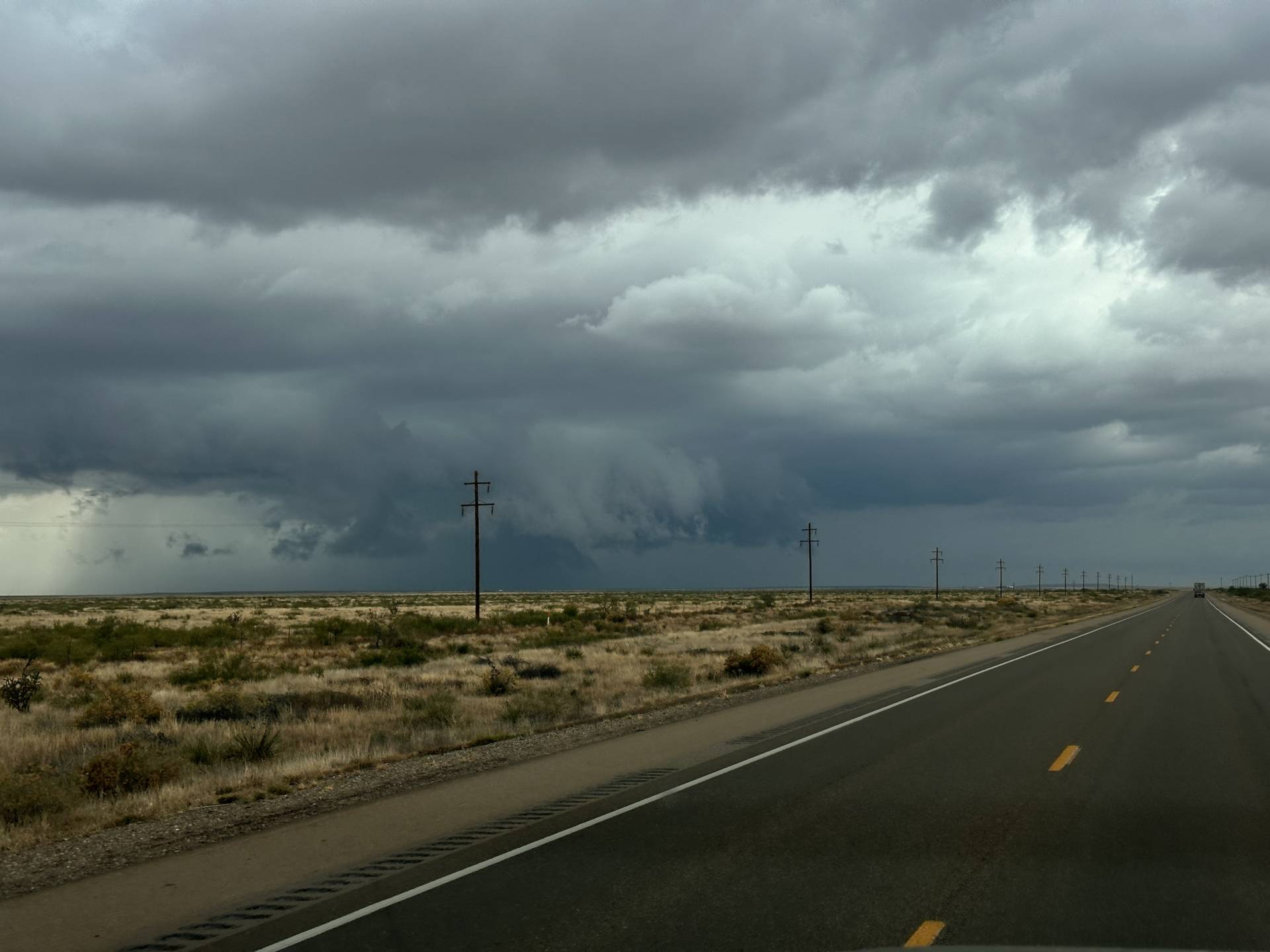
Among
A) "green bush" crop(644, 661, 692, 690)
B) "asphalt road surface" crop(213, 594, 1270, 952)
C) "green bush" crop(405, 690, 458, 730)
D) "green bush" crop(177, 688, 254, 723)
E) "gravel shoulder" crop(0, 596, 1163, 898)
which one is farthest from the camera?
"green bush" crop(644, 661, 692, 690)

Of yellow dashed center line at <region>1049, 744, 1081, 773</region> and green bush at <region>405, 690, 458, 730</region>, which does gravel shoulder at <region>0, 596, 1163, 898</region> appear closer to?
green bush at <region>405, 690, 458, 730</region>

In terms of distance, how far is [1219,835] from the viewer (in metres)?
9.22

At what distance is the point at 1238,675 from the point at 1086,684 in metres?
5.43

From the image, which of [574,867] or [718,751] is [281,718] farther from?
[574,867]

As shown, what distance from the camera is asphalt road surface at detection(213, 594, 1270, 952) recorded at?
6707 mm

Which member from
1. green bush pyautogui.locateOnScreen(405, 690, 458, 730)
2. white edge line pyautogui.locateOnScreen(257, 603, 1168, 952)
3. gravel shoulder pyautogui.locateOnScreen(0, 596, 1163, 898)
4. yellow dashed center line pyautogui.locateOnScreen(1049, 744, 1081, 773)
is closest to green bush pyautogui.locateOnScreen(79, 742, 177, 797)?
gravel shoulder pyautogui.locateOnScreen(0, 596, 1163, 898)

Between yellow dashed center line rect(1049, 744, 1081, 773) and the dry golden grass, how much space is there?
8.33 m

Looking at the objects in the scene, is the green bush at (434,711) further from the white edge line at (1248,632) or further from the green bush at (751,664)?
the white edge line at (1248,632)

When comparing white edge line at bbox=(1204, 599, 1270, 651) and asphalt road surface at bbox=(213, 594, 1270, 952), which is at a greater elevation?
asphalt road surface at bbox=(213, 594, 1270, 952)

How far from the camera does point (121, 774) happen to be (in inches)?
534

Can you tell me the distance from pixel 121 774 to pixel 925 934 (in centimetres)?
1069

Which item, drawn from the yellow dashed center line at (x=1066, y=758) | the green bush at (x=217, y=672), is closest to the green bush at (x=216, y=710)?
the green bush at (x=217, y=672)

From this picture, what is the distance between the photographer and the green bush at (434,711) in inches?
765

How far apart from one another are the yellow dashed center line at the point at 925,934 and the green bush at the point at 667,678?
1914 centimetres
